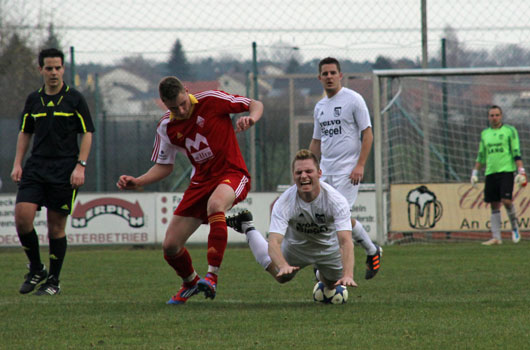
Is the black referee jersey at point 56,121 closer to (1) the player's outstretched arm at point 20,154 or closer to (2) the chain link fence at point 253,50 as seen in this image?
(1) the player's outstretched arm at point 20,154

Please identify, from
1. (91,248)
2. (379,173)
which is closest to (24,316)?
(379,173)

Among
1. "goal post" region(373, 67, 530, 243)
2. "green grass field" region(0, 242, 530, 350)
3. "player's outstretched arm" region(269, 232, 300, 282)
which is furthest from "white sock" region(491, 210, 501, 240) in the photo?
"player's outstretched arm" region(269, 232, 300, 282)

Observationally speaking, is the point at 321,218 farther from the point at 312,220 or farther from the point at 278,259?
the point at 278,259

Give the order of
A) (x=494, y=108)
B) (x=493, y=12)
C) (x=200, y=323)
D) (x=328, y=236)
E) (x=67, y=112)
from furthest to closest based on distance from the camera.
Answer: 1. (x=493, y=12)
2. (x=494, y=108)
3. (x=67, y=112)
4. (x=328, y=236)
5. (x=200, y=323)

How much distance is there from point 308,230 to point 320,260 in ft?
0.97

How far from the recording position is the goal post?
50.3 ft

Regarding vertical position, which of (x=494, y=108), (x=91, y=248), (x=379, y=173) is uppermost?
(x=494, y=108)

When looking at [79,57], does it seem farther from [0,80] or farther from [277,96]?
[277,96]

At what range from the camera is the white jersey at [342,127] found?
28.0 feet

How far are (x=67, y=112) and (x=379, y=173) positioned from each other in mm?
7723

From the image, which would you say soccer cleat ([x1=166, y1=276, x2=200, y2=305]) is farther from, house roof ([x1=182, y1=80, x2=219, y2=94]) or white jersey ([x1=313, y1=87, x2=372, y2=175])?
house roof ([x1=182, y1=80, x2=219, y2=94])

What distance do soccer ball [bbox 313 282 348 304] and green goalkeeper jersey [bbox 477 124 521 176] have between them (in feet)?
26.7

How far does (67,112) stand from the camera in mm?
7555

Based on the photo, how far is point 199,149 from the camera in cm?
665
